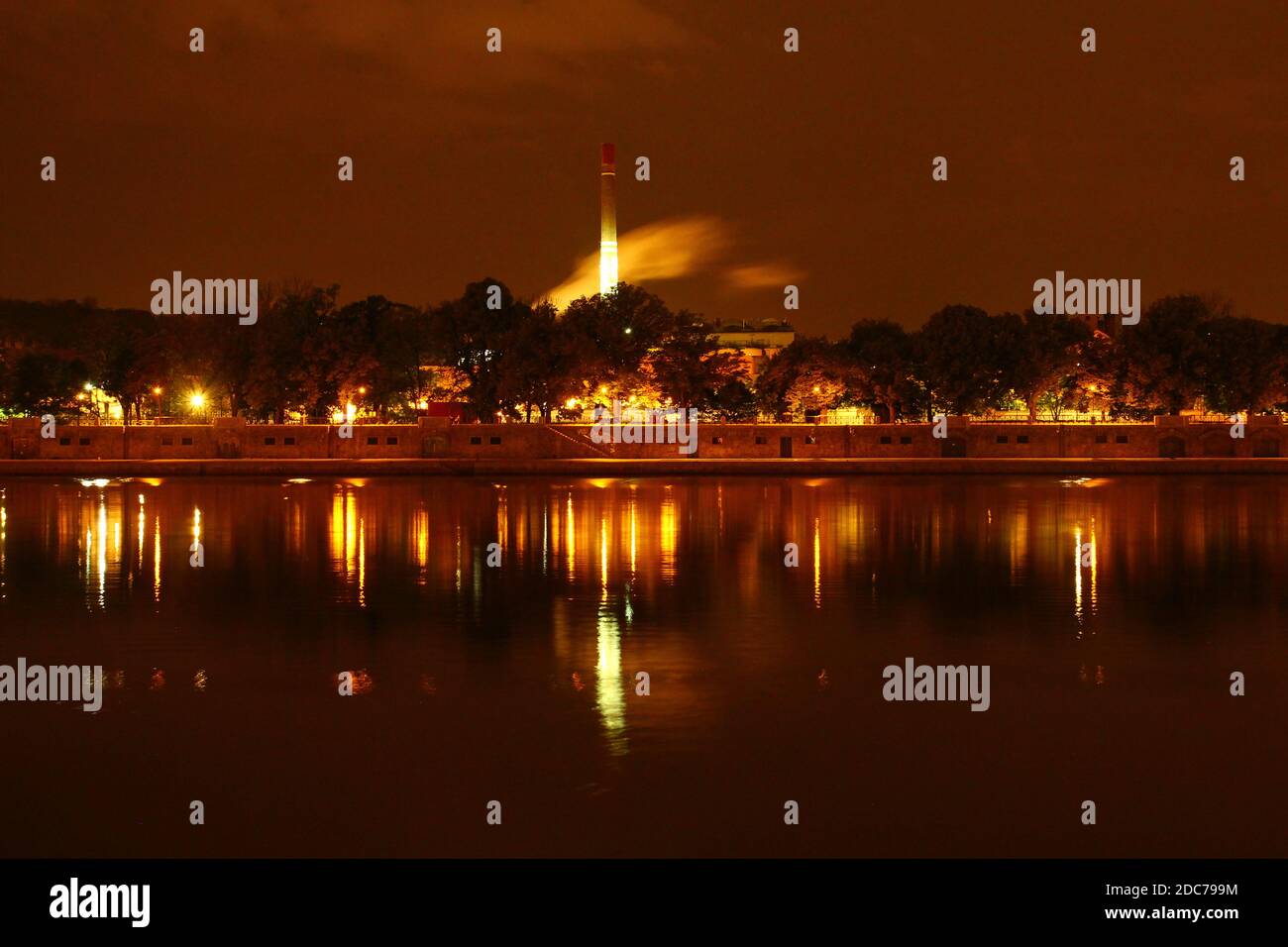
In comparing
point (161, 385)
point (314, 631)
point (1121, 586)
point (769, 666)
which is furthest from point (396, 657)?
point (161, 385)

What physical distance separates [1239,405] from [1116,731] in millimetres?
63481

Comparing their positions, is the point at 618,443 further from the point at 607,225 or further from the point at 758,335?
the point at 758,335

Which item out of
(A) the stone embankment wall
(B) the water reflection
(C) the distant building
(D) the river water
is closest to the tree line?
(A) the stone embankment wall

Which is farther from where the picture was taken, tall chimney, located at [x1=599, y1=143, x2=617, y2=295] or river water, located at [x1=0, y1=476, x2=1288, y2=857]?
tall chimney, located at [x1=599, y1=143, x2=617, y2=295]

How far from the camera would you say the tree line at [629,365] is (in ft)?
225

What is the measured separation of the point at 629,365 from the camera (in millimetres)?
70812

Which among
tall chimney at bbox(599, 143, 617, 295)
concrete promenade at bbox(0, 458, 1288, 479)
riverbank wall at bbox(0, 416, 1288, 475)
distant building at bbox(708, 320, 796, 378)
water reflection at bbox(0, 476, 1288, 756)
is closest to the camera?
water reflection at bbox(0, 476, 1288, 756)

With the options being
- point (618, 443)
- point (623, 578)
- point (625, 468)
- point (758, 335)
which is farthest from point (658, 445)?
point (758, 335)

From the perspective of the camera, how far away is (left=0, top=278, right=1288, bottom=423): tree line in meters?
68.6

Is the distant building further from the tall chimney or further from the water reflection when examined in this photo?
the water reflection

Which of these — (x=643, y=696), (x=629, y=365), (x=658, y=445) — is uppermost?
(x=629, y=365)

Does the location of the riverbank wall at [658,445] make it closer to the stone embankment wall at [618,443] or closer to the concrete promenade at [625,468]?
the stone embankment wall at [618,443]

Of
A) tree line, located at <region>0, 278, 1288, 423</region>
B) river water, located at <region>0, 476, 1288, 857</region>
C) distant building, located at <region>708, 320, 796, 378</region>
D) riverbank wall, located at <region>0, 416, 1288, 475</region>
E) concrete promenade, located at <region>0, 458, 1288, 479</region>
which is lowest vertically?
river water, located at <region>0, 476, 1288, 857</region>
